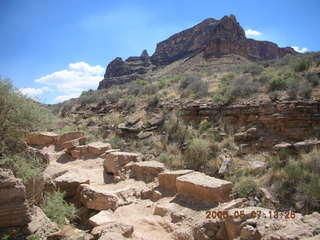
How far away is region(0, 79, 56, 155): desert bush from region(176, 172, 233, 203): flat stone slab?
11.4ft

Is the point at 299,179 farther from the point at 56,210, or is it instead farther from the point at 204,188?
the point at 56,210

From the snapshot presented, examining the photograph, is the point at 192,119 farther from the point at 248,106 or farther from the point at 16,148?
the point at 16,148

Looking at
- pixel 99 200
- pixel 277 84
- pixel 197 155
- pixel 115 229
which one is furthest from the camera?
pixel 277 84

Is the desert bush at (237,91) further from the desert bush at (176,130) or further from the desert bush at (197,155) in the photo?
the desert bush at (197,155)

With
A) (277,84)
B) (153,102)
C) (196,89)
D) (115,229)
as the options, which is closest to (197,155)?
(277,84)

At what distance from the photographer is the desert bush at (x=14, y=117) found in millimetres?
4832

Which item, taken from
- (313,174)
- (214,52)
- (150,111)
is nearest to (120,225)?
(313,174)

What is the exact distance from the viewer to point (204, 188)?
5.34 metres

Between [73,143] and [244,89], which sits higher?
[244,89]

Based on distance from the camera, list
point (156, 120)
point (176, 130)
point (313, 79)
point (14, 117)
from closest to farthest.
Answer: point (14, 117) < point (313, 79) < point (176, 130) < point (156, 120)

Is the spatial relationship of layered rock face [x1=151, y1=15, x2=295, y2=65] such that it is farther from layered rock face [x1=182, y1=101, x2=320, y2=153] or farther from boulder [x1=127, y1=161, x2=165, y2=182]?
boulder [x1=127, y1=161, x2=165, y2=182]

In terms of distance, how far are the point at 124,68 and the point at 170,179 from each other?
5042 centimetres

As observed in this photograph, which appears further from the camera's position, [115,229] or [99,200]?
[99,200]

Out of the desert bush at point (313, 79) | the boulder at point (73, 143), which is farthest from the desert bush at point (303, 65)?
the boulder at point (73, 143)
